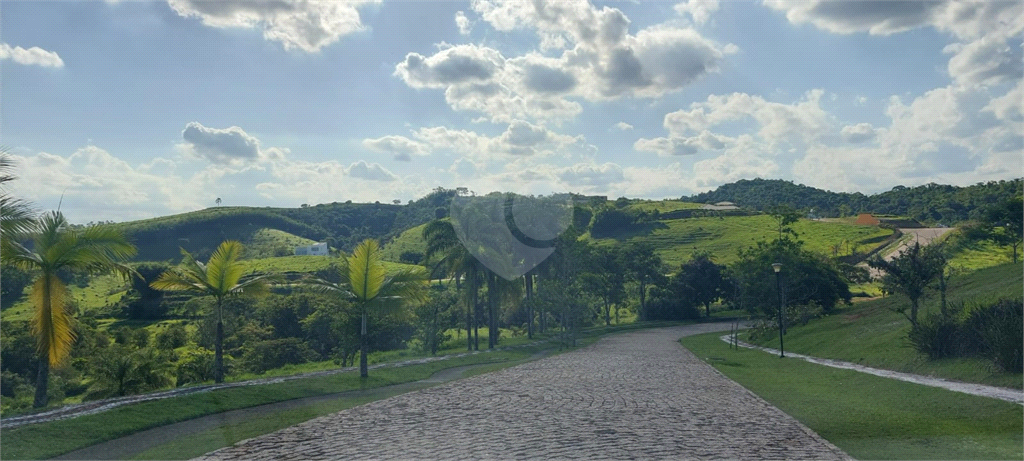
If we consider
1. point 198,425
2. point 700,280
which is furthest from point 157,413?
point 700,280

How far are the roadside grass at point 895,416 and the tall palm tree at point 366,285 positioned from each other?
1244 centimetres

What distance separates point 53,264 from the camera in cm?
1655

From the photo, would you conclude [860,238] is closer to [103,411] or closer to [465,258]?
[465,258]

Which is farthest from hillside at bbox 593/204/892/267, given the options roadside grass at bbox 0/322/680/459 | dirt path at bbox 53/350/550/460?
dirt path at bbox 53/350/550/460

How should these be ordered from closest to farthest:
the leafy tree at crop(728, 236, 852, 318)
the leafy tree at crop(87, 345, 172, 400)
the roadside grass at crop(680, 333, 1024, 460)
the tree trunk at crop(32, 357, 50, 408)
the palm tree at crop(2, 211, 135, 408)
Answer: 1. the roadside grass at crop(680, 333, 1024, 460)
2. the palm tree at crop(2, 211, 135, 408)
3. the tree trunk at crop(32, 357, 50, 408)
4. the leafy tree at crop(87, 345, 172, 400)
5. the leafy tree at crop(728, 236, 852, 318)

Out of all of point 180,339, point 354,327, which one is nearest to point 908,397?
point 354,327

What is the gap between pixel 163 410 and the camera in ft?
50.6

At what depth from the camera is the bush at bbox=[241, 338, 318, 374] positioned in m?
37.7

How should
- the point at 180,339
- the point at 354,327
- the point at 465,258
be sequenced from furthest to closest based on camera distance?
1. the point at 180,339
2. the point at 465,258
3. the point at 354,327

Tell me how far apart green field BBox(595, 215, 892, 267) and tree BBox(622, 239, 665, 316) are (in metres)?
19.6

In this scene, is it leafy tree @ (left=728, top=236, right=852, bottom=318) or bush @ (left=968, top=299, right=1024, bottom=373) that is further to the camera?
leafy tree @ (left=728, top=236, right=852, bottom=318)

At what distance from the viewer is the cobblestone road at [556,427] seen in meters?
11.2

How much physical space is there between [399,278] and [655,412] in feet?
40.9

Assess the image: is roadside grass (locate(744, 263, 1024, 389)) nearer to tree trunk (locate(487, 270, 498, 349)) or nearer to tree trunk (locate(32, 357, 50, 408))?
tree trunk (locate(487, 270, 498, 349))
